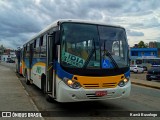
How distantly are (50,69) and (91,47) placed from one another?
6.57 ft

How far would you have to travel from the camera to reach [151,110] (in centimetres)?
971

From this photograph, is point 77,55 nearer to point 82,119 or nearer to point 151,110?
point 82,119

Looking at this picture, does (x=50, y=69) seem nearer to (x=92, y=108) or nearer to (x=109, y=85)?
(x=92, y=108)

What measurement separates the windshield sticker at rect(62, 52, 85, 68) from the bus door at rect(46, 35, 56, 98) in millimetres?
922

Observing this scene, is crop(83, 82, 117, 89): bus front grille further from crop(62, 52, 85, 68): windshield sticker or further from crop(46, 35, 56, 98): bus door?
crop(46, 35, 56, 98): bus door

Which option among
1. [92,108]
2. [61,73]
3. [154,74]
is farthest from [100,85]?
[154,74]

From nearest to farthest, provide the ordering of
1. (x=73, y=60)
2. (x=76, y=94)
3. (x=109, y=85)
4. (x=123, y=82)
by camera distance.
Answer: (x=76, y=94) < (x=73, y=60) < (x=109, y=85) < (x=123, y=82)

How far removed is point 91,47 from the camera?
29.4 feet

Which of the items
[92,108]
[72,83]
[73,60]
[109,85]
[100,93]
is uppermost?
[73,60]

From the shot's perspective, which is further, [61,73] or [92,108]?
[92,108]

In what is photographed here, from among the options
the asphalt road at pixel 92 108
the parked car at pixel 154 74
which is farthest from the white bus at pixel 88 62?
the parked car at pixel 154 74

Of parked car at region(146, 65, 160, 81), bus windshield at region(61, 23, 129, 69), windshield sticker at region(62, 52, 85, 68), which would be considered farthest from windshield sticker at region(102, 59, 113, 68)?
parked car at region(146, 65, 160, 81)

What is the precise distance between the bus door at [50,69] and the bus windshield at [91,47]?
0.93 m

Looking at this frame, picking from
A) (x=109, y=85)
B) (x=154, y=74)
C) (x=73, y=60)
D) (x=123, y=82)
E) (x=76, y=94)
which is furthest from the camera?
(x=154, y=74)
